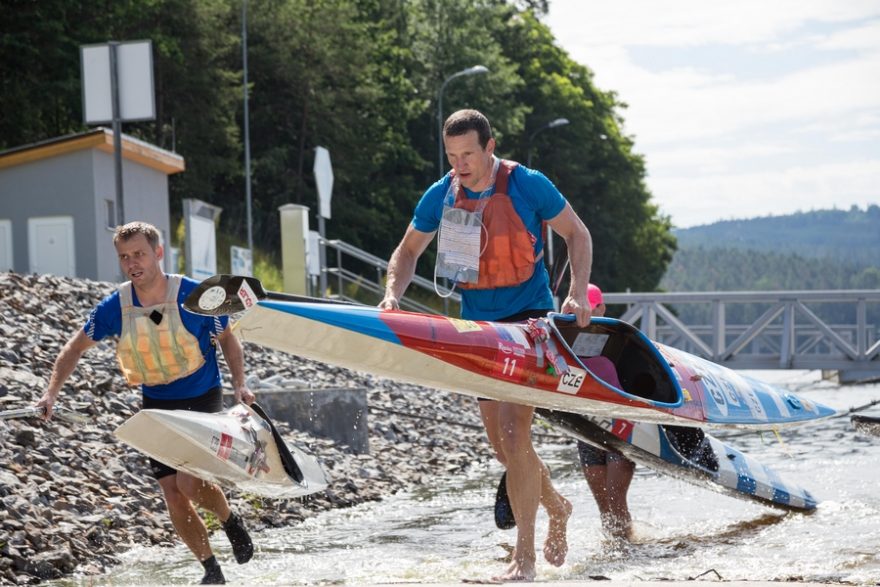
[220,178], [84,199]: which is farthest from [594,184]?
[84,199]

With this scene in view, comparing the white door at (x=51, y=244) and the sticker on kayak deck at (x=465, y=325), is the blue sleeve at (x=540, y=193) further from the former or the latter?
the white door at (x=51, y=244)

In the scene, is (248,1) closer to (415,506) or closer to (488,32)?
(488,32)

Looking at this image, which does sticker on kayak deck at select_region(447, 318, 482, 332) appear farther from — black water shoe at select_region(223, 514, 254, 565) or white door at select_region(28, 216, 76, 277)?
white door at select_region(28, 216, 76, 277)

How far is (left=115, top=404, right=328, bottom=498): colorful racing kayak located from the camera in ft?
19.1

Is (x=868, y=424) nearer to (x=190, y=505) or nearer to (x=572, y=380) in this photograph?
(x=572, y=380)

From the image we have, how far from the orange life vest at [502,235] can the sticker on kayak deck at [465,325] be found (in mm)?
260

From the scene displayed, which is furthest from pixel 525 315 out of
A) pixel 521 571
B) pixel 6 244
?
pixel 6 244

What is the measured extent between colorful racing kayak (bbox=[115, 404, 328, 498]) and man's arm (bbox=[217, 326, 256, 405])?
0.15 meters


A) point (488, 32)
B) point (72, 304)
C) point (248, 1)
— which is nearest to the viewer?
point (72, 304)

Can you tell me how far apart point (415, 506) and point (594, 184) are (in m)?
54.6

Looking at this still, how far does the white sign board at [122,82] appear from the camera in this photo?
17047mm

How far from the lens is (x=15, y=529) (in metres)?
7.04

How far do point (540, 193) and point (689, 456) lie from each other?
3497 mm

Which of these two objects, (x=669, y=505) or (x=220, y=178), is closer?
(x=669, y=505)
